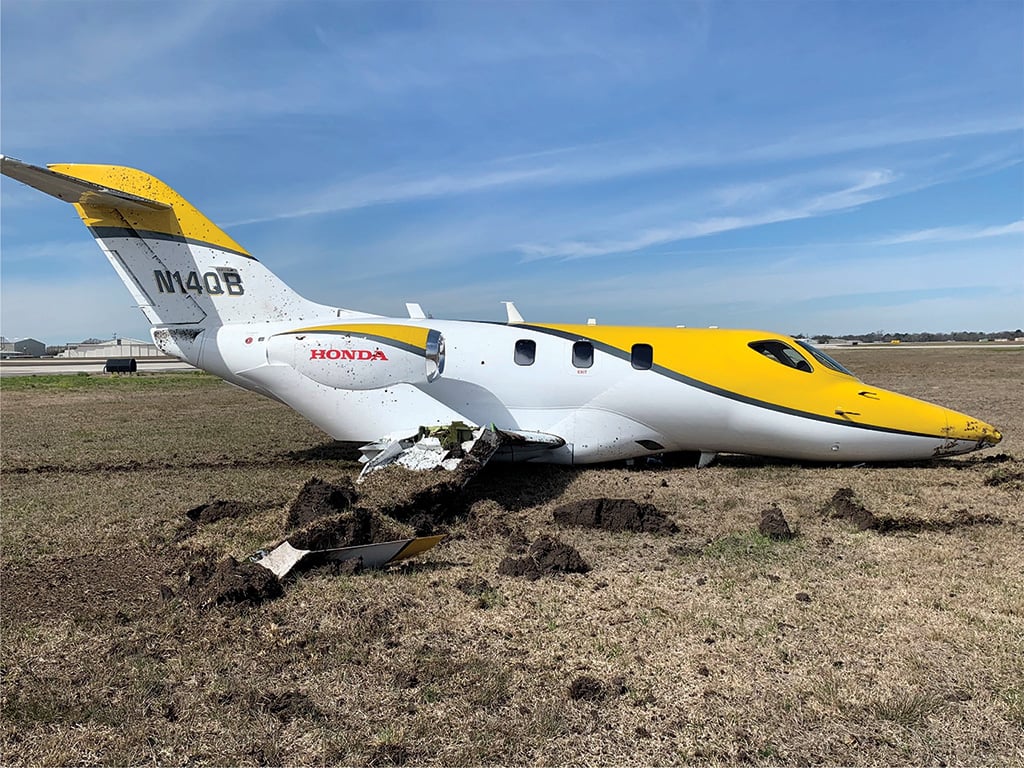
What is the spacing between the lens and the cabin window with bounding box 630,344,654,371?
1116cm

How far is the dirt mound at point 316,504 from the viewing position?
24.6 feet

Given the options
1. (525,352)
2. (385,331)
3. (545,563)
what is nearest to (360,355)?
(385,331)

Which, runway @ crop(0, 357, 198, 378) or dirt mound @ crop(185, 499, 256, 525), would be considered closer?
dirt mound @ crop(185, 499, 256, 525)

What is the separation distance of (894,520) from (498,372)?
246 inches

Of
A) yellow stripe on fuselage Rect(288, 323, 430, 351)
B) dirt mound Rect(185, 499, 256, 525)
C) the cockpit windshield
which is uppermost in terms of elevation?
yellow stripe on fuselage Rect(288, 323, 430, 351)

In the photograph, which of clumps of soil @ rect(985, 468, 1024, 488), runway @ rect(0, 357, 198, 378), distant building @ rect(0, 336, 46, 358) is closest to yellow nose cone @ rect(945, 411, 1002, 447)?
clumps of soil @ rect(985, 468, 1024, 488)

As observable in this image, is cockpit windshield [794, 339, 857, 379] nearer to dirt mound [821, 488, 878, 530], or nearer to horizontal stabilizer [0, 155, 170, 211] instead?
dirt mound [821, 488, 878, 530]

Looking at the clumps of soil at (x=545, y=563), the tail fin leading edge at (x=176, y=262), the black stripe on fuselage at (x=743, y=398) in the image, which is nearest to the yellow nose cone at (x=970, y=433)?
the black stripe on fuselage at (x=743, y=398)

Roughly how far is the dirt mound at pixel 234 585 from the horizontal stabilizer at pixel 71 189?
7193mm

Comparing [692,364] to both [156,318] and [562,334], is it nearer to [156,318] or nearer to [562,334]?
[562,334]

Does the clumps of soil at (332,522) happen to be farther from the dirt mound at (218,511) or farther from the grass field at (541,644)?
the dirt mound at (218,511)

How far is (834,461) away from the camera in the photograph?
36.5ft

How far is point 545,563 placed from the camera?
6.63 metres

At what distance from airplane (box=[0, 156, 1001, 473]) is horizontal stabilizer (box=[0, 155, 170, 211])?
46 millimetres
